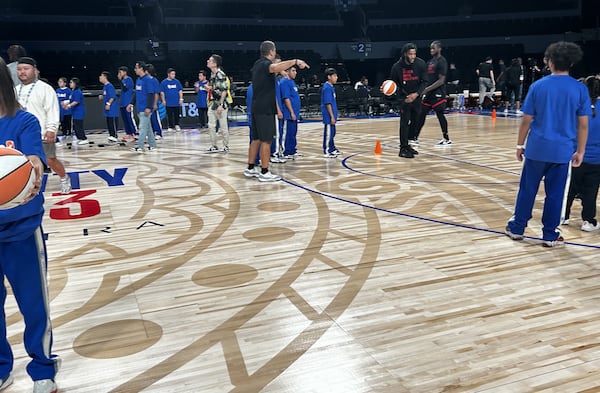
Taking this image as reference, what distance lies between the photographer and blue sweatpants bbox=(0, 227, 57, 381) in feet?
7.00

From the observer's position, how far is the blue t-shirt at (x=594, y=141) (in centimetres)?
443

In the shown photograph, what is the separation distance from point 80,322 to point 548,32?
2781 centimetres

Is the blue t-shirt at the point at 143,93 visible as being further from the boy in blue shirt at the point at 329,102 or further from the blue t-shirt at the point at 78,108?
the boy in blue shirt at the point at 329,102

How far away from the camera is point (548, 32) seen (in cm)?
2575

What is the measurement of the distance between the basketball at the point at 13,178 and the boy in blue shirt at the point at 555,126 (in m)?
3.34

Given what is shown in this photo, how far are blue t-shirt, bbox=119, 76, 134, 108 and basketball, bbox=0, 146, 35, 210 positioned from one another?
9.47m

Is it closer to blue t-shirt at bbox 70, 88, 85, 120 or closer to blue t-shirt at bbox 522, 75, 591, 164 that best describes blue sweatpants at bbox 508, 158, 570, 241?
blue t-shirt at bbox 522, 75, 591, 164

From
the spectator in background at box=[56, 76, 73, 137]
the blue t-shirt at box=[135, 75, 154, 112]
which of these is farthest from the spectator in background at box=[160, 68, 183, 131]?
the blue t-shirt at box=[135, 75, 154, 112]

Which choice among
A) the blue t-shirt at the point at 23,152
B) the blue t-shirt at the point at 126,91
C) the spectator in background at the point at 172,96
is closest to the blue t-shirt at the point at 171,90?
the spectator in background at the point at 172,96

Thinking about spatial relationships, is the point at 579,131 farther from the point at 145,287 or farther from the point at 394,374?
the point at 145,287

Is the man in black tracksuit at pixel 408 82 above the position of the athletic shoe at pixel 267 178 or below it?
above

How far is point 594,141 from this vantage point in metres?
4.44

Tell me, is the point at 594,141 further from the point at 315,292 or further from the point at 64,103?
the point at 64,103

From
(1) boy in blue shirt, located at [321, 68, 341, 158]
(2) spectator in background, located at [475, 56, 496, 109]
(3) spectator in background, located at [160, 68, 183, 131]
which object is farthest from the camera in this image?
(2) spectator in background, located at [475, 56, 496, 109]
